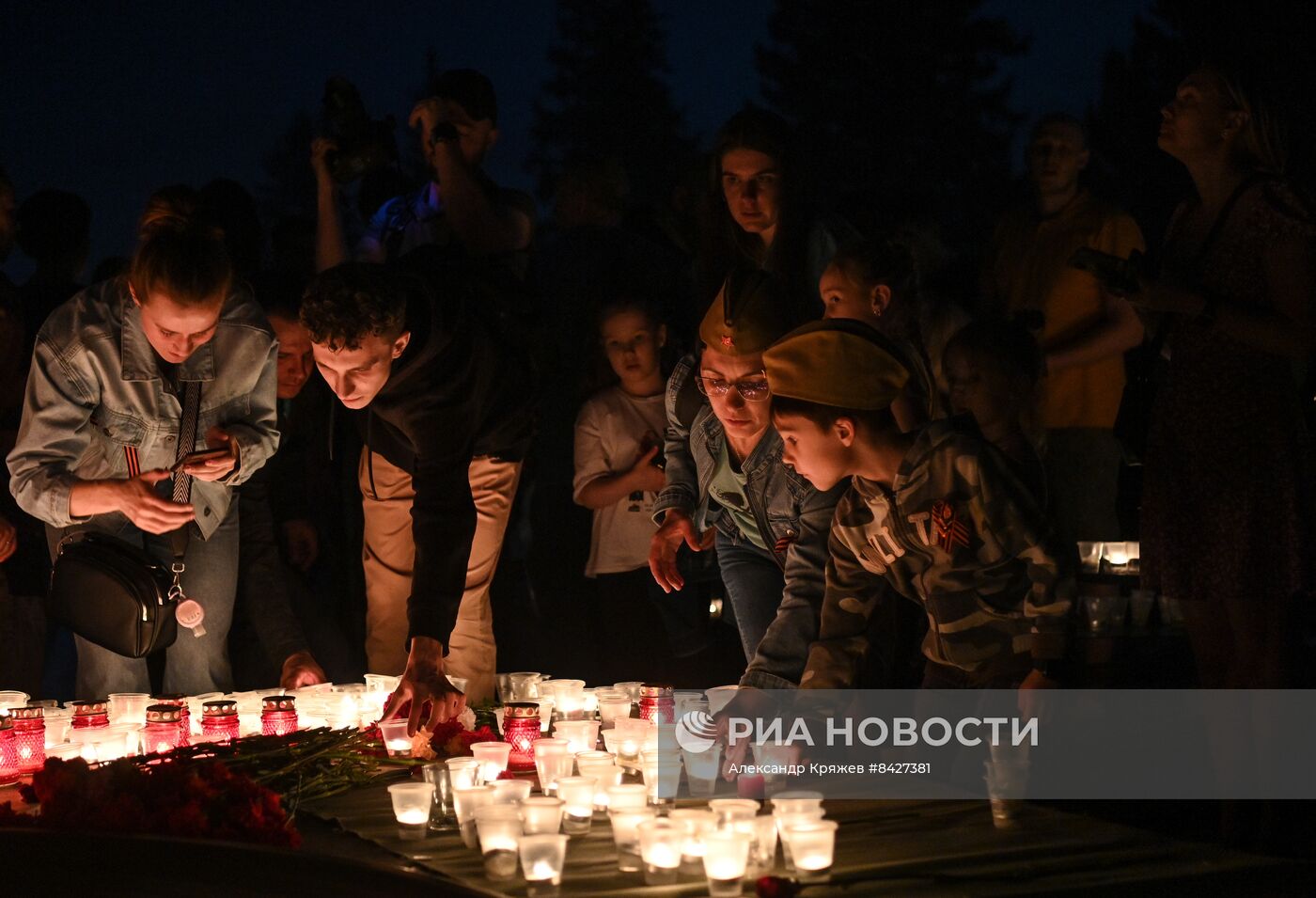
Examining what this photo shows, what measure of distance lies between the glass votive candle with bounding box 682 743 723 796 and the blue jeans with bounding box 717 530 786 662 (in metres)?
1.11

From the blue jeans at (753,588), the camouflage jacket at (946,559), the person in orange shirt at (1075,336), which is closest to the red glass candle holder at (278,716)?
the blue jeans at (753,588)

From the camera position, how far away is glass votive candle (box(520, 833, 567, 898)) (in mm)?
3164

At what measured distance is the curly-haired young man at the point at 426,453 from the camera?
4.41 meters

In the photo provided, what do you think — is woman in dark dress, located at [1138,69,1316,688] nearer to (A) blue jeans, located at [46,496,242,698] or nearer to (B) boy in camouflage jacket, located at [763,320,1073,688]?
(B) boy in camouflage jacket, located at [763,320,1073,688]

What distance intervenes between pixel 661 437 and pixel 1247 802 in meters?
2.70

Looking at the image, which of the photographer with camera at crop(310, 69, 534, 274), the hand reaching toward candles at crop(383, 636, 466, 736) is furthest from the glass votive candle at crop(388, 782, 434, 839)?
the photographer with camera at crop(310, 69, 534, 274)

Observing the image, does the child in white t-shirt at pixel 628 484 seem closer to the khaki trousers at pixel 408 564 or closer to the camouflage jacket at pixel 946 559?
the khaki trousers at pixel 408 564

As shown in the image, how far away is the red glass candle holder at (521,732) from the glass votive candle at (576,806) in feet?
2.38

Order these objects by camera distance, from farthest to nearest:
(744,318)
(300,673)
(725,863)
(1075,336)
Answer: (1075,336) < (300,673) < (744,318) < (725,863)

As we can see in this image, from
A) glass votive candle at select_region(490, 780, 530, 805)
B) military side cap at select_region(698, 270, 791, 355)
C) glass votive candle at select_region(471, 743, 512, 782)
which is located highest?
military side cap at select_region(698, 270, 791, 355)

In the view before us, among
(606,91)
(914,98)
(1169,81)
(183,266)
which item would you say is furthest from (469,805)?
(606,91)

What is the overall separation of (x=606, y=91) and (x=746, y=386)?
34.6m

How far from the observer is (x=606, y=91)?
38.2 meters

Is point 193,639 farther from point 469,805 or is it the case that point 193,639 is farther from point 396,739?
point 469,805
